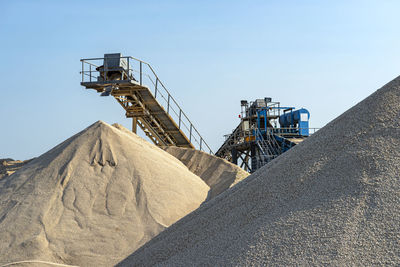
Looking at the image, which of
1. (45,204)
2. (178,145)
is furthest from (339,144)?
(178,145)

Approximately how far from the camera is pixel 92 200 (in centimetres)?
1078

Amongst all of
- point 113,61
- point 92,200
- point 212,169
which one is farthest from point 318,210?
point 113,61

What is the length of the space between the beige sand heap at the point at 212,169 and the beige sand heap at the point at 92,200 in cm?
167

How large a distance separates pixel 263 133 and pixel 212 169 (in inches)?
249

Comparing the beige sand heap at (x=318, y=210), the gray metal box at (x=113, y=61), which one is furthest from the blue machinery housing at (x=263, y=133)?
the beige sand heap at (x=318, y=210)

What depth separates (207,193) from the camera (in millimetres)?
13289

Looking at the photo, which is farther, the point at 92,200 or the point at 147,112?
the point at 147,112

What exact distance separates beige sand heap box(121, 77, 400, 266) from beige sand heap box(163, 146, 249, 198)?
6023 mm

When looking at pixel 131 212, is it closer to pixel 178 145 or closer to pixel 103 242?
pixel 103 242

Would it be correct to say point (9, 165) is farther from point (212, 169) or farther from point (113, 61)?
point (212, 169)

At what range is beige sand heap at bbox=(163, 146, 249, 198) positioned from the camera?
47.8 ft

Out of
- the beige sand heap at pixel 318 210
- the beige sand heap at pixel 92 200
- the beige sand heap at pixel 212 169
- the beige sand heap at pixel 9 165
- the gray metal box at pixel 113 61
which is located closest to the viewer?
the beige sand heap at pixel 318 210

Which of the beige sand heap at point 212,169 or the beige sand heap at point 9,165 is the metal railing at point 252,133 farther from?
the beige sand heap at point 9,165

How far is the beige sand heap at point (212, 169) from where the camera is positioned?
574 inches
